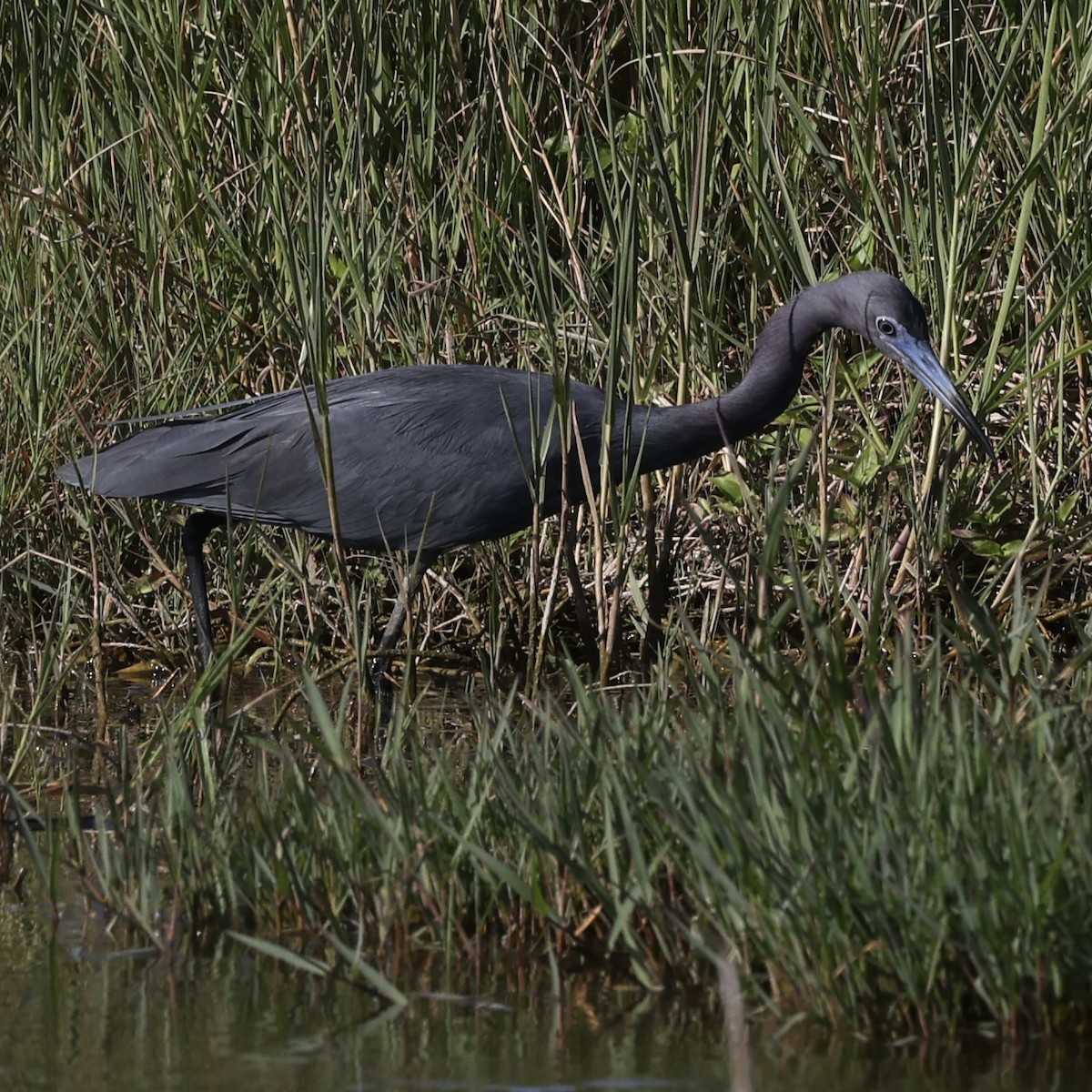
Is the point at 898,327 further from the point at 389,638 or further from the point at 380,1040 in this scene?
the point at 380,1040

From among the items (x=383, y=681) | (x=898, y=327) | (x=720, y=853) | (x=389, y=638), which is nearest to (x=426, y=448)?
(x=389, y=638)

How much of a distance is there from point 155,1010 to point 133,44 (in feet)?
10.6

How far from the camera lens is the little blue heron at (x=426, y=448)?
455 centimetres

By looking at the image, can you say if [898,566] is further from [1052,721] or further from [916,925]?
[916,925]

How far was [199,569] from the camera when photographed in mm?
Result: 4762

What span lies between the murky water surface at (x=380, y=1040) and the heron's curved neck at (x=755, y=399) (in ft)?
7.12

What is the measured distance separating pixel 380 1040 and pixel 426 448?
2.53 metres

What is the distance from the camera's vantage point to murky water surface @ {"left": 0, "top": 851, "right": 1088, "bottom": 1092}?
2168mm

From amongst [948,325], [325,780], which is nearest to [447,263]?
Answer: [948,325]

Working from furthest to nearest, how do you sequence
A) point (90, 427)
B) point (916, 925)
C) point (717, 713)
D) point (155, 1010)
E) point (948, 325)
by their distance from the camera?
point (90, 427) < point (948, 325) < point (717, 713) < point (155, 1010) < point (916, 925)

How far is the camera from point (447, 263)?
16.9 ft

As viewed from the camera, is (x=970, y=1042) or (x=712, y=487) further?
(x=712, y=487)

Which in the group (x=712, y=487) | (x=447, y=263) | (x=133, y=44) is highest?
(x=133, y=44)

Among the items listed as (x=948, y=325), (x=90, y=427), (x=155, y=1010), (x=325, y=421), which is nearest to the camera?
(x=155, y=1010)
